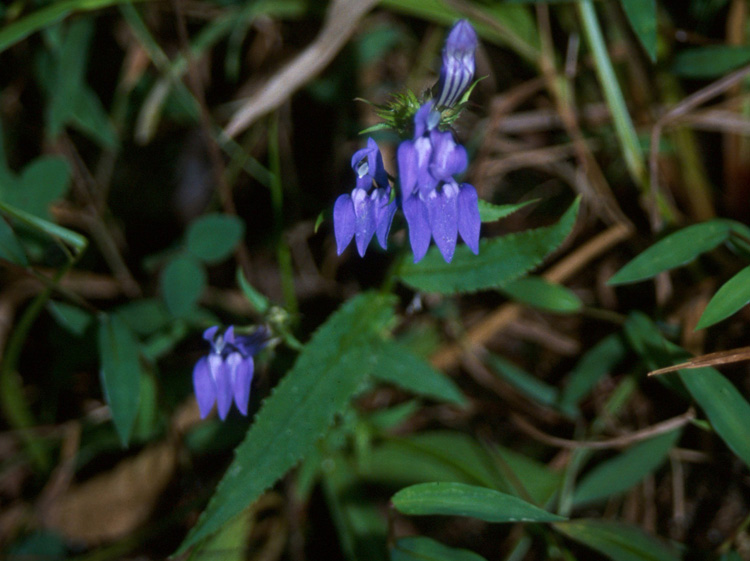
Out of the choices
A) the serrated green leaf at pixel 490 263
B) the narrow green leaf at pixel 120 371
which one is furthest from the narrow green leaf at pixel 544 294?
the narrow green leaf at pixel 120 371

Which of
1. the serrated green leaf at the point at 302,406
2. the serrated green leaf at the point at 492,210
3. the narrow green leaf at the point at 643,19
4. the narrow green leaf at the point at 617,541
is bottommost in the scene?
the narrow green leaf at the point at 617,541

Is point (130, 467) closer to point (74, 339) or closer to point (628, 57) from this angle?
point (74, 339)

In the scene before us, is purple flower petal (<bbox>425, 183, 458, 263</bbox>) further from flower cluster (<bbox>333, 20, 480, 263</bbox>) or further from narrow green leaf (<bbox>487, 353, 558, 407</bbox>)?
narrow green leaf (<bbox>487, 353, 558, 407</bbox>)

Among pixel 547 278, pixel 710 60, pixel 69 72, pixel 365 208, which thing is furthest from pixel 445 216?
pixel 69 72

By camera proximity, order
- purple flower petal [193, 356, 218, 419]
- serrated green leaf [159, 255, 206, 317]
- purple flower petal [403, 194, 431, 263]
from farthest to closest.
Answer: serrated green leaf [159, 255, 206, 317] < purple flower petal [193, 356, 218, 419] < purple flower petal [403, 194, 431, 263]

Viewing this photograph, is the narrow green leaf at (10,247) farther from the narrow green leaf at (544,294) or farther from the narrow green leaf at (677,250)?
the narrow green leaf at (677,250)

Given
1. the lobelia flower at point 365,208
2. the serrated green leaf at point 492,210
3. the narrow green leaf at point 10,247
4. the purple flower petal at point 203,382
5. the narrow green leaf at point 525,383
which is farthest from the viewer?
the narrow green leaf at point 525,383

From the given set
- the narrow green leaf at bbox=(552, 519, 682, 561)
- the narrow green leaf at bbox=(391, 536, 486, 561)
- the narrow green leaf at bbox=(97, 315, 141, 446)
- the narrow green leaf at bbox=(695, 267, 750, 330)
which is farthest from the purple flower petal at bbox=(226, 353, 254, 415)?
the narrow green leaf at bbox=(695, 267, 750, 330)
